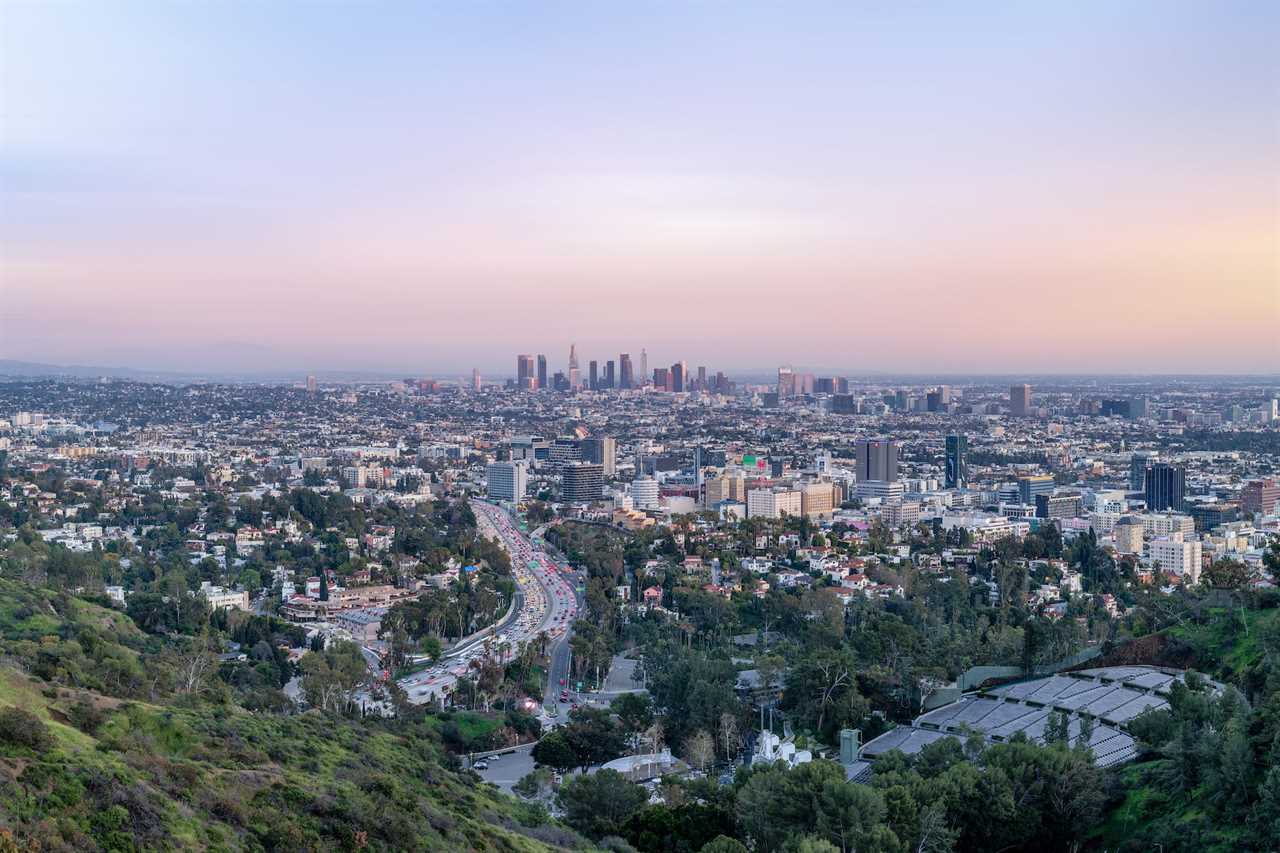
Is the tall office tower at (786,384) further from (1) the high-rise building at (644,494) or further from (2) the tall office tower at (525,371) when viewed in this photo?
(1) the high-rise building at (644,494)

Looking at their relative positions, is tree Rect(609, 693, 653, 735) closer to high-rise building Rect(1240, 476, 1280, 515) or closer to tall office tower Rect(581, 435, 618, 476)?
high-rise building Rect(1240, 476, 1280, 515)

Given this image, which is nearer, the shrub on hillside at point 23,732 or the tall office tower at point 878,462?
the shrub on hillside at point 23,732

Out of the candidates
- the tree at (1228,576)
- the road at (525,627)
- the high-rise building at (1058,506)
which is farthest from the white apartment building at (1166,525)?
the tree at (1228,576)

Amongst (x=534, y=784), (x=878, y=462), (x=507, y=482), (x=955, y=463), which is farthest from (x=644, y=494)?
(x=534, y=784)

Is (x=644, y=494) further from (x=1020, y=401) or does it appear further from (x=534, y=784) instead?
(x=1020, y=401)

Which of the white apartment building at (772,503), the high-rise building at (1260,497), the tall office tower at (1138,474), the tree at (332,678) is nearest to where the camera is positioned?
the tree at (332,678)

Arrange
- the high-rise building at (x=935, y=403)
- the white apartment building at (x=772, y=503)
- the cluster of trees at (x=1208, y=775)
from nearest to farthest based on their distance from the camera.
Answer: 1. the cluster of trees at (x=1208, y=775)
2. the white apartment building at (x=772, y=503)
3. the high-rise building at (x=935, y=403)
